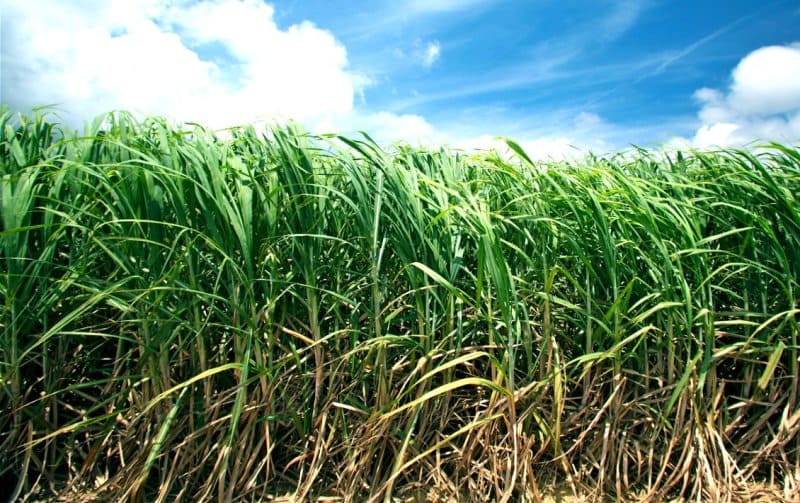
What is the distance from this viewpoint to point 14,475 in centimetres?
216

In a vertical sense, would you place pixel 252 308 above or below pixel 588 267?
below

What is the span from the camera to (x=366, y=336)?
2119 mm

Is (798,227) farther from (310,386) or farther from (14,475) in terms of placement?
(14,475)

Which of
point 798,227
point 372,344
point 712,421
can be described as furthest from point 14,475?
point 798,227

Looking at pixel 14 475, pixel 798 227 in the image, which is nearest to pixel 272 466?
pixel 14 475

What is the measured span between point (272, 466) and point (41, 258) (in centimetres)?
109

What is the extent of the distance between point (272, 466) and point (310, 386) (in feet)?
0.98

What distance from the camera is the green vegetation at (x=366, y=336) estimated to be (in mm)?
1914

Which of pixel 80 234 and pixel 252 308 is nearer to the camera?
pixel 252 308

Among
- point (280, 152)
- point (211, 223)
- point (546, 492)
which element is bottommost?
point (546, 492)

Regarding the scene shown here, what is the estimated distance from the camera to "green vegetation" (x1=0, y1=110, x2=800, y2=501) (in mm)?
1914

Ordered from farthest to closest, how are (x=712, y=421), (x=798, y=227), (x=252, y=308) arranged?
1. (x=798, y=227)
2. (x=712, y=421)
3. (x=252, y=308)

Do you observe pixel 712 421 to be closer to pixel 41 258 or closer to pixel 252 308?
pixel 252 308

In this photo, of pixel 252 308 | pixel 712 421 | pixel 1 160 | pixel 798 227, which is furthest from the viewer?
pixel 1 160
